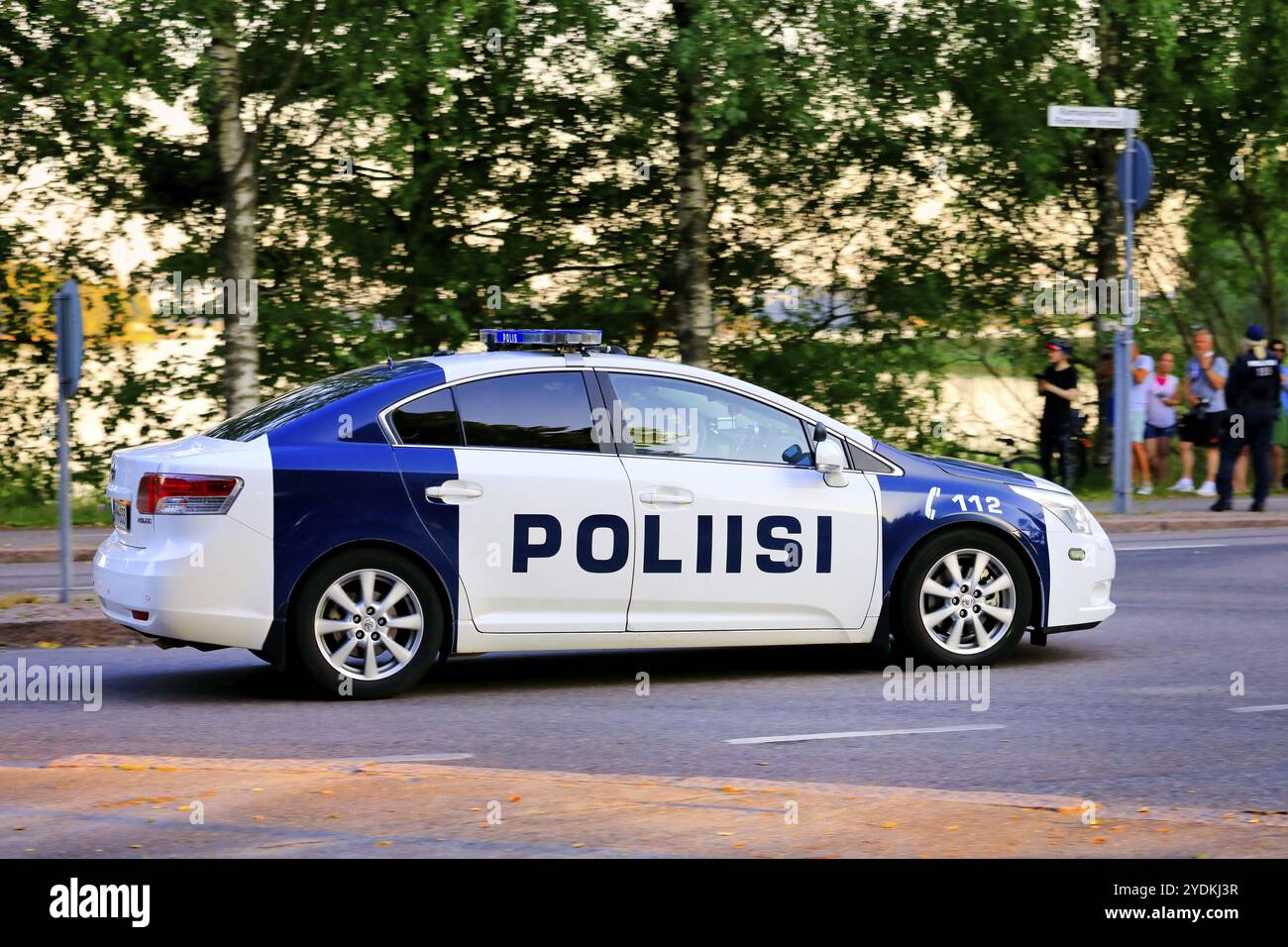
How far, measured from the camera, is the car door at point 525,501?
8250mm

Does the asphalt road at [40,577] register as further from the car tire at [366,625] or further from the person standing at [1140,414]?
the person standing at [1140,414]

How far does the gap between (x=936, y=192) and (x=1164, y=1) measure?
3662 millimetres

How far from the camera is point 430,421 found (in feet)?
27.5

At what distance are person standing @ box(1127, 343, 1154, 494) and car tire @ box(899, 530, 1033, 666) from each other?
475 inches

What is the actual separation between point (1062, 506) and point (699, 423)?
2024 mm

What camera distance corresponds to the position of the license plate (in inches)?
325

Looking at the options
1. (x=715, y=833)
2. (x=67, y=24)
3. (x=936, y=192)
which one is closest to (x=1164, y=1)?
(x=936, y=192)

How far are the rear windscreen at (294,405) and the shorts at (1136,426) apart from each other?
44.7ft

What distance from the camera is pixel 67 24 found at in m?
17.2
